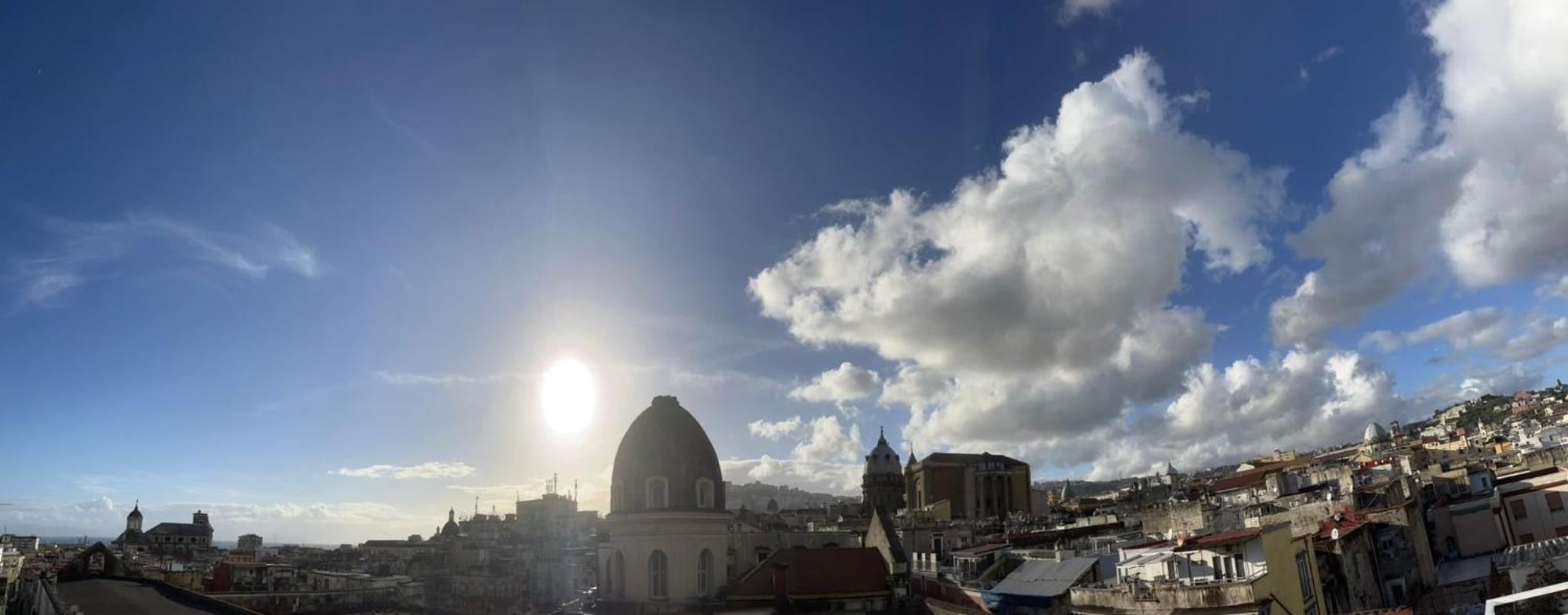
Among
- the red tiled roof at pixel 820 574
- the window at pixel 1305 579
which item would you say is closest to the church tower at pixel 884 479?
the red tiled roof at pixel 820 574

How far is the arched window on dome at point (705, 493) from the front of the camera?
3941cm

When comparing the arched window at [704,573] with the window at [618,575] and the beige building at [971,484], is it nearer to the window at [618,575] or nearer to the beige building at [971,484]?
the window at [618,575]

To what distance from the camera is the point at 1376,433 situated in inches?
3922

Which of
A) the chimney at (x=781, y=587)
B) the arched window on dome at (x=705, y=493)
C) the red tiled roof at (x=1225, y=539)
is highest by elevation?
the arched window on dome at (x=705, y=493)

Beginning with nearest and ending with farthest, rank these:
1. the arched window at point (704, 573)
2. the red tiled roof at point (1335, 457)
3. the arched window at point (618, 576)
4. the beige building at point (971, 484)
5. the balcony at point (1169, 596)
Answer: the balcony at point (1169, 596) < the arched window at point (704, 573) < the arched window at point (618, 576) < the red tiled roof at point (1335, 457) < the beige building at point (971, 484)

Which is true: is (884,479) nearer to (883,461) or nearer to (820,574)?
(883,461)

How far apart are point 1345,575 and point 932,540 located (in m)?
29.6

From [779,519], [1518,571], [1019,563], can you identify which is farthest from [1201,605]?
[779,519]

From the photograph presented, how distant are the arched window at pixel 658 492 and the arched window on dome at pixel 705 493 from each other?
1.48 meters

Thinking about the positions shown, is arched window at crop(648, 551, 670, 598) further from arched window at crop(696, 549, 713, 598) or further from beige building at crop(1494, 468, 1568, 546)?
beige building at crop(1494, 468, 1568, 546)

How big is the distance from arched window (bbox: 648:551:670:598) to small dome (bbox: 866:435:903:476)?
81.5m

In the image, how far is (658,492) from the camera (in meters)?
38.8

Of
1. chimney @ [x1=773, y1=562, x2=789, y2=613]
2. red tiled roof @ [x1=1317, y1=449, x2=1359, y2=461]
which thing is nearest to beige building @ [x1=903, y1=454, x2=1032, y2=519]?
red tiled roof @ [x1=1317, y1=449, x2=1359, y2=461]

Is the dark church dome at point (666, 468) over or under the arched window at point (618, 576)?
over
